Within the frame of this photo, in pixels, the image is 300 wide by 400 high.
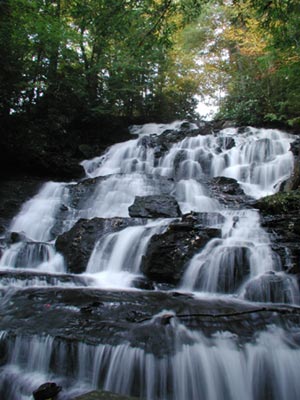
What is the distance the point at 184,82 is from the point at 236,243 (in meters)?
16.8

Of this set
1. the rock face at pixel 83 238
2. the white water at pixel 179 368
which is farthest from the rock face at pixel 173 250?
the white water at pixel 179 368

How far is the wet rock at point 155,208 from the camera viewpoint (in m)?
8.57

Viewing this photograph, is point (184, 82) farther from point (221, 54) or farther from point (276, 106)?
point (276, 106)

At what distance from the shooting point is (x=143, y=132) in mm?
18312

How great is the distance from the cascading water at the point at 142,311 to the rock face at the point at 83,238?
4.1 inches

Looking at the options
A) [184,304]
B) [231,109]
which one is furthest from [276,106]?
[184,304]

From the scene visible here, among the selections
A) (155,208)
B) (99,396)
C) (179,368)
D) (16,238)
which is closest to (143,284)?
(179,368)

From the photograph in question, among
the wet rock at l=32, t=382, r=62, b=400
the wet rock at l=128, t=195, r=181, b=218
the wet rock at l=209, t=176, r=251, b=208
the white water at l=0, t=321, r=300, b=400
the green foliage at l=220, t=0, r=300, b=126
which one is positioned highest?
the green foliage at l=220, t=0, r=300, b=126

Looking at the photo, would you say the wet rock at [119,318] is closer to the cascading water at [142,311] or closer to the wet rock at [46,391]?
the cascading water at [142,311]

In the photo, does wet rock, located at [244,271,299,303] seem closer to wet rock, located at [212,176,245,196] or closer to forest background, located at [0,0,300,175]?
forest background, located at [0,0,300,175]

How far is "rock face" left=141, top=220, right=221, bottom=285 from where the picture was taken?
6031 mm

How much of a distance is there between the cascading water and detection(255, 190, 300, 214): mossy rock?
422 mm

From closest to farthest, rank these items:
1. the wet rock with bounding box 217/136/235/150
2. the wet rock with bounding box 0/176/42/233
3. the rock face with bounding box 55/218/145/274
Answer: the rock face with bounding box 55/218/145/274 → the wet rock with bounding box 0/176/42/233 → the wet rock with bounding box 217/136/235/150

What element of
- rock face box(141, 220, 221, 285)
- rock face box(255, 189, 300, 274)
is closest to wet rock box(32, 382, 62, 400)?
rock face box(141, 220, 221, 285)
